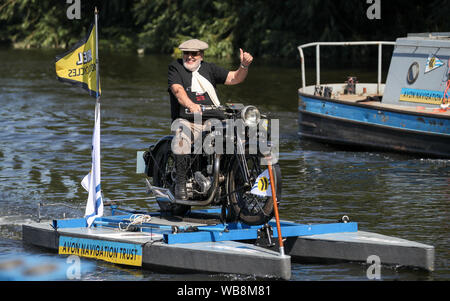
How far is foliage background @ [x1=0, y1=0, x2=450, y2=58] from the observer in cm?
3703

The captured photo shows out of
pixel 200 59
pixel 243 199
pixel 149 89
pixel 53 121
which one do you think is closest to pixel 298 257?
pixel 243 199

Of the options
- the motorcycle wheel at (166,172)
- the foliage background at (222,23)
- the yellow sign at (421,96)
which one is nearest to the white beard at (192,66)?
the motorcycle wheel at (166,172)

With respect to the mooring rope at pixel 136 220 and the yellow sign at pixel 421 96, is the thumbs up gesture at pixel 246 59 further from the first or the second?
the yellow sign at pixel 421 96

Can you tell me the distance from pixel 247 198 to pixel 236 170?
12.4 inches

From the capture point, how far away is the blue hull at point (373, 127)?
17.1 metres

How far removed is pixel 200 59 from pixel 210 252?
2411mm

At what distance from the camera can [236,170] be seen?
9.80 m

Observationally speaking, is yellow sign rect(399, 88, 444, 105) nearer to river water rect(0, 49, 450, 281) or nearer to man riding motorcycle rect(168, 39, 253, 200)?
river water rect(0, 49, 450, 281)

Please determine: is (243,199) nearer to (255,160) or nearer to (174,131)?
(255,160)

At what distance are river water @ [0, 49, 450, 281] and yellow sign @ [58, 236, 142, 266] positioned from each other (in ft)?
0.39

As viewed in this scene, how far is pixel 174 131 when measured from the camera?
10.2 m

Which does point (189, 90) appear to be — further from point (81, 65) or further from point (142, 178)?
point (142, 178)

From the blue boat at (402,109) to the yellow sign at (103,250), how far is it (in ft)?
28.8
